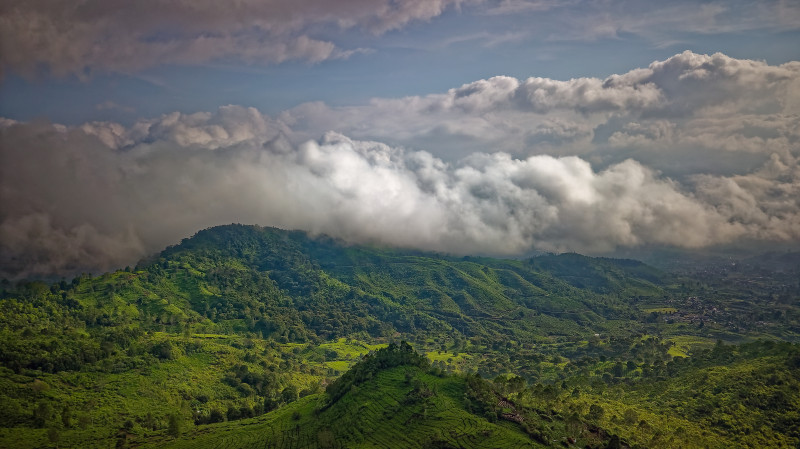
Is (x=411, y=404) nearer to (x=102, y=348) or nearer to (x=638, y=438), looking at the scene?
(x=638, y=438)

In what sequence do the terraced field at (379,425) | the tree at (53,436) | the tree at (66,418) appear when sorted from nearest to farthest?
the terraced field at (379,425), the tree at (53,436), the tree at (66,418)

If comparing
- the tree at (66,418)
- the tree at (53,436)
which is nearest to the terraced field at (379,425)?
the tree at (53,436)

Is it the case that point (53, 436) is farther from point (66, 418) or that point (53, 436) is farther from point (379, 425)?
point (379, 425)

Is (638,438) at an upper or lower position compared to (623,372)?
upper

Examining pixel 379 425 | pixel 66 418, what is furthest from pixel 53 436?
pixel 379 425

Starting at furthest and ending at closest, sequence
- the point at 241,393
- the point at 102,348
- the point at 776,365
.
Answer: the point at 241,393
the point at 102,348
the point at 776,365

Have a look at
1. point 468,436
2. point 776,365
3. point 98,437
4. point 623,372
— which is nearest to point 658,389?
point 776,365

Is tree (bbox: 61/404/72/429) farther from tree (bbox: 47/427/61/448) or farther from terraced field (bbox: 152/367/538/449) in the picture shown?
terraced field (bbox: 152/367/538/449)

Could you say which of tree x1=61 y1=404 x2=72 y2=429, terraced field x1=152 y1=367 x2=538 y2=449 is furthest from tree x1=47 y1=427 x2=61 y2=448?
terraced field x1=152 y1=367 x2=538 y2=449

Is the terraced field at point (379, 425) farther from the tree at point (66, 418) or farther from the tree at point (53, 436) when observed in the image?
the tree at point (66, 418)

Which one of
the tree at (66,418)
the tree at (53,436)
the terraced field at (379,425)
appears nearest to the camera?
the terraced field at (379,425)

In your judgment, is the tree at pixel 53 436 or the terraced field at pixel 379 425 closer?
the terraced field at pixel 379 425
